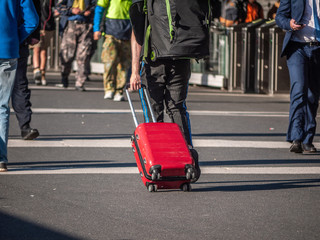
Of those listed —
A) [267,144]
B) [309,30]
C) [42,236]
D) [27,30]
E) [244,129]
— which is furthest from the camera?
[244,129]

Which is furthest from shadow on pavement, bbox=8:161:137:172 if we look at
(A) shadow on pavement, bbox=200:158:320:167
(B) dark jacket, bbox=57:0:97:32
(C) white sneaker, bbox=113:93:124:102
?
(B) dark jacket, bbox=57:0:97:32

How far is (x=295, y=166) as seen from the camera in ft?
25.2

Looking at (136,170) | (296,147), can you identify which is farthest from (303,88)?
(136,170)

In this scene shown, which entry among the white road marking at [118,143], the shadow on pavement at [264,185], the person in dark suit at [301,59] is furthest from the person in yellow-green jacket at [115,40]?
the shadow on pavement at [264,185]

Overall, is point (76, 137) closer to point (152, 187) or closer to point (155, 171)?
point (152, 187)

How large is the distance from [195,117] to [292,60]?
343cm

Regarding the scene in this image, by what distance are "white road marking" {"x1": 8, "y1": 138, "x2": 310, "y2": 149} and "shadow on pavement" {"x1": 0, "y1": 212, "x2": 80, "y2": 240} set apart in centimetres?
350

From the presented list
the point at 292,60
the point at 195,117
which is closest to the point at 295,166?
the point at 292,60

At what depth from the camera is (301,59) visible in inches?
335

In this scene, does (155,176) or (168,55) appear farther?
(168,55)

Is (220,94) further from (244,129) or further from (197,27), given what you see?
(197,27)

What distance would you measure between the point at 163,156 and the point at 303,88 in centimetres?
314

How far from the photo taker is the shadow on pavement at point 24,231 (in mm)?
4867

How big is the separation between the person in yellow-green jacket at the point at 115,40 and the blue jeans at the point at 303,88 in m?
5.21
